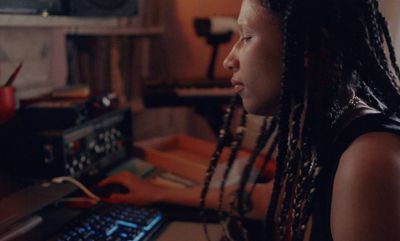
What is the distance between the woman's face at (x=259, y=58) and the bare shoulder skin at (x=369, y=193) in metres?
0.22

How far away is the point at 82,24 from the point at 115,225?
0.69m

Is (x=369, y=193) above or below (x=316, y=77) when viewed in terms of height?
below

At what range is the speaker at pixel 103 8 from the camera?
1.26 meters

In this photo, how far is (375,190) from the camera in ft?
2.05

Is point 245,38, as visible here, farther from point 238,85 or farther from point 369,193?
point 369,193

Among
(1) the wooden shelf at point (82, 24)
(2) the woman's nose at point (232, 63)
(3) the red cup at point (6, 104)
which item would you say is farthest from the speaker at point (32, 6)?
(2) the woman's nose at point (232, 63)

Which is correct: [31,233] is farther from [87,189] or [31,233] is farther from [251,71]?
[251,71]

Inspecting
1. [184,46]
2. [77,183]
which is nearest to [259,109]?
[77,183]

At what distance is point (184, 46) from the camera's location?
2.33 meters

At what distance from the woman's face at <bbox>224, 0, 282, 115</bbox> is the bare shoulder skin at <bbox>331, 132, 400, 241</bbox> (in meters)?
0.22

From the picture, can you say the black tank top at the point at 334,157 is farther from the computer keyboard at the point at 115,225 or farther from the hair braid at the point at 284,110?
the computer keyboard at the point at 115,225

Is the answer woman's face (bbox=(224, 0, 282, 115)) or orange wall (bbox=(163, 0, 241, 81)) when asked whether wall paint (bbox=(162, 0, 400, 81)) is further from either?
woman's face (bbox=(224, 0, 282, 115))

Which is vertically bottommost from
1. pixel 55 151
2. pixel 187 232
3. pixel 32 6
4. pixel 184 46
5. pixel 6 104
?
pixel 187 232

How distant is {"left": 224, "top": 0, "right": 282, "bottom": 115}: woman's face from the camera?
83 cm
